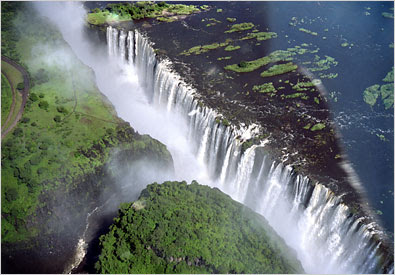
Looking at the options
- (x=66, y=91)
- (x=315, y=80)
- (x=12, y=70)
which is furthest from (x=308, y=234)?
(x=12, y=70)

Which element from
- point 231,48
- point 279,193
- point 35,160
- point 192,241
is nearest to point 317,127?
point 279,193

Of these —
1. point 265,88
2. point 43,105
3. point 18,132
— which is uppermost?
point 265,88

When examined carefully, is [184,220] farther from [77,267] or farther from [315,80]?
[315,80]

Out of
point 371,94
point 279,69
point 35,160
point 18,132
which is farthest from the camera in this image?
point 279,69

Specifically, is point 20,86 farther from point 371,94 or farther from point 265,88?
point 371,94

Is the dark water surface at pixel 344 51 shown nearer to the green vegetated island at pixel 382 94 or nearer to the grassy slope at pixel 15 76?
the green vegetated island at pixel 382 94

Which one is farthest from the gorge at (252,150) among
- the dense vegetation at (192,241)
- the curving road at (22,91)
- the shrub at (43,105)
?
the curving road at (22,91)
